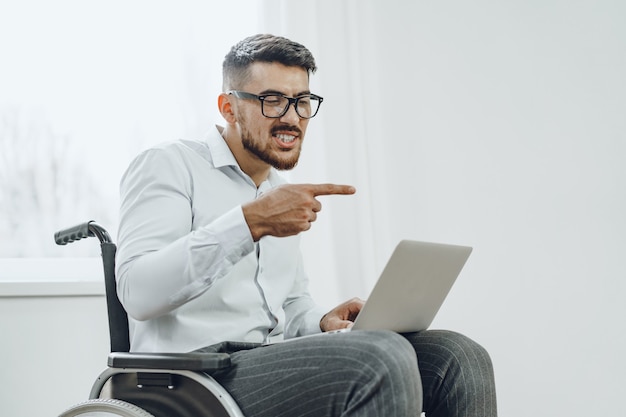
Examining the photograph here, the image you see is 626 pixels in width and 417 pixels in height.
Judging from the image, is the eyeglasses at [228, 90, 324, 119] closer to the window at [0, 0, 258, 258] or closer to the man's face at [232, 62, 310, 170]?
the man's face at [232, 62, 310, 170]

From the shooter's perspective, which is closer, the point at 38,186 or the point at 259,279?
the point at 259,279

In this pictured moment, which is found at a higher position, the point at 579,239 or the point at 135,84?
the point at 135,84

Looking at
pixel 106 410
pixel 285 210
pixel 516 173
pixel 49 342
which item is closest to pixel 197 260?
pixel 285 210

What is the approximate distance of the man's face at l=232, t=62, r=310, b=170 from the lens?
1.54 m

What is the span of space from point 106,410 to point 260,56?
778 millimetres

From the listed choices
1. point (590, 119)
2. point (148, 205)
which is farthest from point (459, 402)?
point (590, 119)

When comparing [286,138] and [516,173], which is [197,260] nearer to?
[286,138]

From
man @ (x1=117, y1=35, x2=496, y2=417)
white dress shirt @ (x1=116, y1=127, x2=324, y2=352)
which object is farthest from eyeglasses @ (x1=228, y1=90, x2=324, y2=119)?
white dress shirt @ (x1=116, y1=127, x2=324, y2=352)

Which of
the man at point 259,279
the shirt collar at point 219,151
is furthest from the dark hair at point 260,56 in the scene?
the shirt collar at point 219,151

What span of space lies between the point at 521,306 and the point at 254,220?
1.45m

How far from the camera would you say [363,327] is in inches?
47.4

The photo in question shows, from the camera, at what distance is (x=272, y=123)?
1.53 meters

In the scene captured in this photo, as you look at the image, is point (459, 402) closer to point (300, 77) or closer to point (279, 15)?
point (300, 77)

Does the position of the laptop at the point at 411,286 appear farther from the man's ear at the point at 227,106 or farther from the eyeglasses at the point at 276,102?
the man's ear at the point at 227,106
